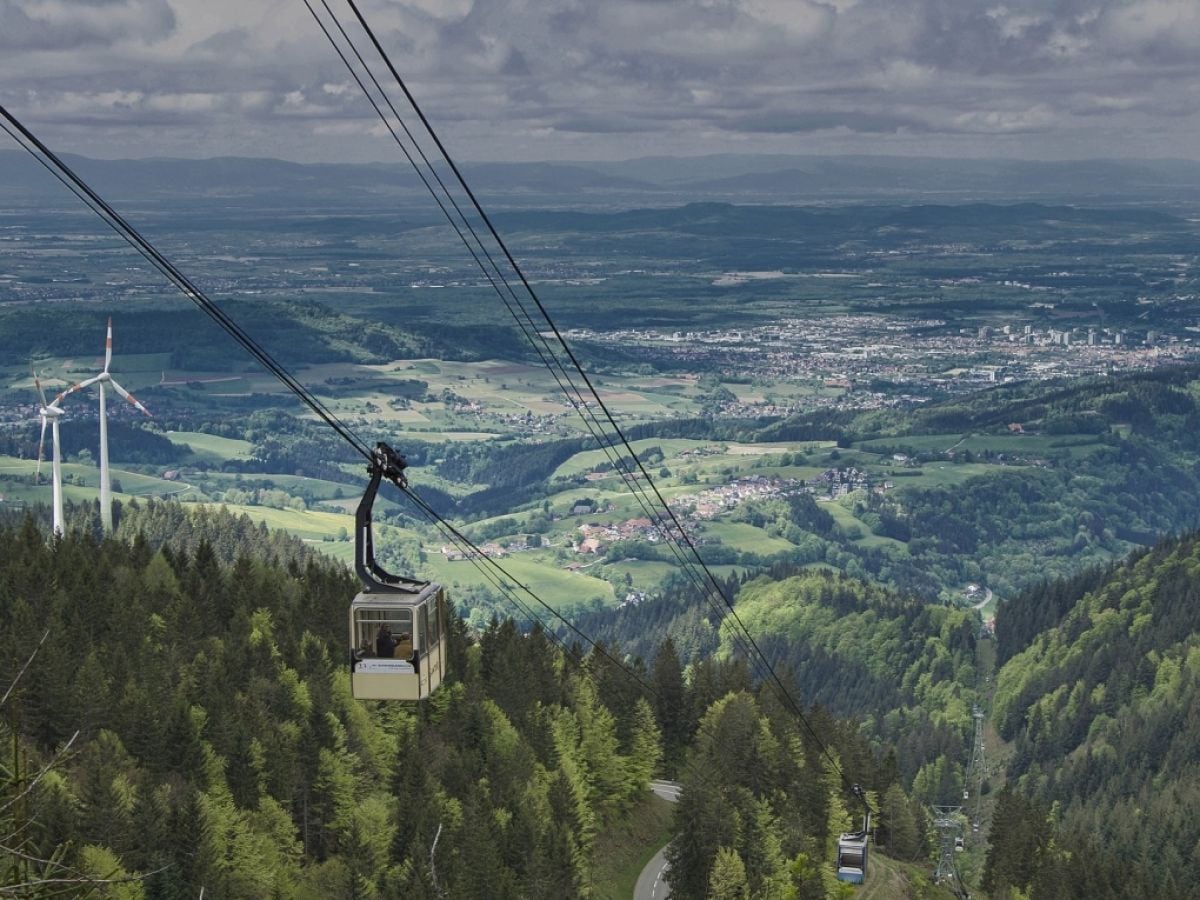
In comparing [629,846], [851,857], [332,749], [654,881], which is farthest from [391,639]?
[629,846]

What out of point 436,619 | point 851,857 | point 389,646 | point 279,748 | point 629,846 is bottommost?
point 629,846

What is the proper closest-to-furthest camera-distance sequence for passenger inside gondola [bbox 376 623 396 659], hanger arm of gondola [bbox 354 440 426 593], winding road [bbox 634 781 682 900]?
hanger arm of gondola [bbox 354 440 426 593] → passenger inside gondola [bbox 376 623 396 659] → winding road [bbox 634 781 682 900]

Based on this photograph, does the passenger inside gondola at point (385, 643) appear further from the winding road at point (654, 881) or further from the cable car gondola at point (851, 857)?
the cable car gondola at point (851, 857)

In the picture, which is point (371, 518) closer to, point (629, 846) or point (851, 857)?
point (851, 857)

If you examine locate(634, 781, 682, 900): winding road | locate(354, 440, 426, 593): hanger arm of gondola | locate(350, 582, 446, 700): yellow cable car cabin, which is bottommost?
locate(634, 781, 682, 900): winding road

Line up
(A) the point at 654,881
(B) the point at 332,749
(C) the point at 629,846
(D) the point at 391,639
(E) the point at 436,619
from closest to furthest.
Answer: (D) the point at 391,639 < (E) the point at 436,619 < (B) the point at 332,749 < (A) the point at 654,881 < (C) the point at 629,846

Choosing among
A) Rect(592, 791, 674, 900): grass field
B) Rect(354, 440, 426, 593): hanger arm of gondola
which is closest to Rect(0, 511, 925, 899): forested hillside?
Rect(592, 791, 674, 900): grass field

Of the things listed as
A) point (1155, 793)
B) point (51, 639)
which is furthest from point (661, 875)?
point (1155, 793)

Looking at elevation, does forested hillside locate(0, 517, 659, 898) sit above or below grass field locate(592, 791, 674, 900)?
above

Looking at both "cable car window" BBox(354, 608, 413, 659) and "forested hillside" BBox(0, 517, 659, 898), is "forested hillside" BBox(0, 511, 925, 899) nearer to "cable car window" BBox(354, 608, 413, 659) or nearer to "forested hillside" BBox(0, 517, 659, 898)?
"forested hillside" BBox(0, 517, 659, 898)

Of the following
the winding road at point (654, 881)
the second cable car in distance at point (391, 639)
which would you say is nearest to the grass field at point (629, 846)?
the winding road at point (654, 881)

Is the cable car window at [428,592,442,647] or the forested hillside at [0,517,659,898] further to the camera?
the forested hillside at [0,517,659,898]

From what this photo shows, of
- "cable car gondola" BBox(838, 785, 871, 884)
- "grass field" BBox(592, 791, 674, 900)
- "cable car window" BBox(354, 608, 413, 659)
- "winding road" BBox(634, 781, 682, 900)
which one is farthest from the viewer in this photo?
"grass field" BBox(592, 791, 674, 900)

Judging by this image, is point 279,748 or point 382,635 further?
point 279,748
